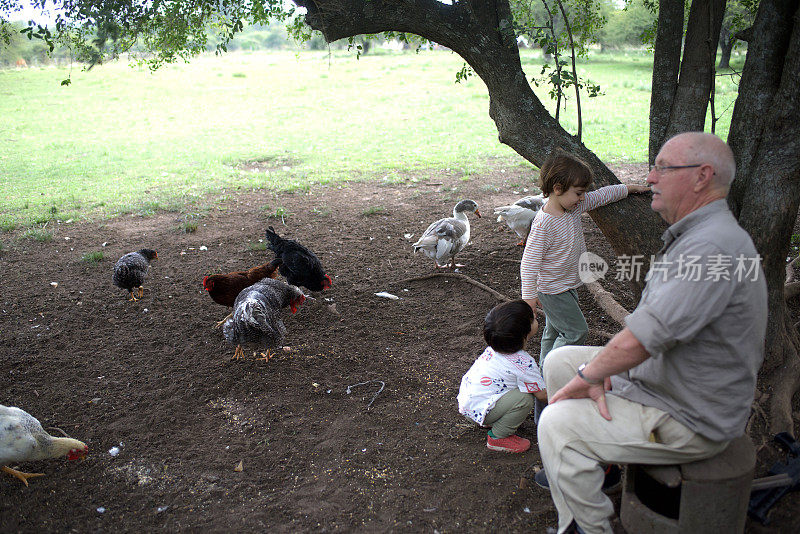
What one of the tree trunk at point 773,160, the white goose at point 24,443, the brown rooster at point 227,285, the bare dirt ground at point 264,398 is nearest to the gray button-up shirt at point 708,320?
the bare dirt ground at point 264,398

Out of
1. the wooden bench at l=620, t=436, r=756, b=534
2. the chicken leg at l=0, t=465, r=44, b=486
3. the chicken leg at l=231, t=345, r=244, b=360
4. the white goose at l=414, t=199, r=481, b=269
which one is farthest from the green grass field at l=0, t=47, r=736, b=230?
the wooden bench at l=620, t=436, r=756, b=534

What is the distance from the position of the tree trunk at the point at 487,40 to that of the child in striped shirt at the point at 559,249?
0.61 m

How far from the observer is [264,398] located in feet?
14.1

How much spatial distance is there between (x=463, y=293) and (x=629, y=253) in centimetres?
203

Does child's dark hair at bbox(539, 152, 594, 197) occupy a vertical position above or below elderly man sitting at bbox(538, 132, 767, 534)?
above

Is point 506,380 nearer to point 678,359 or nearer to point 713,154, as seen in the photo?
point 678,359

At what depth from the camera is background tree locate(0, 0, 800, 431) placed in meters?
3.54

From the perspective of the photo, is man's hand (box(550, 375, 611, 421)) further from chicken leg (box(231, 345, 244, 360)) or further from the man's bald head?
chicken leg (box(231, 345, 244, 360))

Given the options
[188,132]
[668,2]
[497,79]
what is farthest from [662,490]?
[188,132]

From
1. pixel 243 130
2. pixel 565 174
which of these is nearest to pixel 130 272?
pixel 565 174

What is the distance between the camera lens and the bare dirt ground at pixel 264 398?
3131mm

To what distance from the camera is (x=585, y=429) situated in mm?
2449

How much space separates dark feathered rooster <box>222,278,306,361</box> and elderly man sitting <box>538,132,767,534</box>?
2.75 metres

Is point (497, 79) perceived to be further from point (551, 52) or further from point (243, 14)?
point (243, 14)
